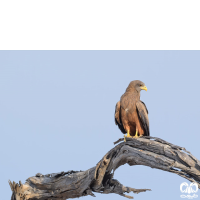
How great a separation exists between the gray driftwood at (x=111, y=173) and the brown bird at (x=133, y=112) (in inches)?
14.8

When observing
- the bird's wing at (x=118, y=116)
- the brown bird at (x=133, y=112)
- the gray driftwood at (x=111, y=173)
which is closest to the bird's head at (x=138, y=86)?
the brown bird at (x=133, y=112)

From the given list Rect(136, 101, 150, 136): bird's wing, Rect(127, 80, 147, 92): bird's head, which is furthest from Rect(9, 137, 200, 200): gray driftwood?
Rect(127, 80, 147, 92): bird's head

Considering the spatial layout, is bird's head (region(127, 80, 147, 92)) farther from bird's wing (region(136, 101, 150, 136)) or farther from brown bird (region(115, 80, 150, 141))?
bird's wing (region(136, 101, 150, 136))

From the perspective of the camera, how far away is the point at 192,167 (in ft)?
15.1

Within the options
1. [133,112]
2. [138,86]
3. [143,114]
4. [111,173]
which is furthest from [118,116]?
[111,173]

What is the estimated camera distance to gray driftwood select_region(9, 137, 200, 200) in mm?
4766

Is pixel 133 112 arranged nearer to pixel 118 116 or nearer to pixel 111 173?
pixel 118 116

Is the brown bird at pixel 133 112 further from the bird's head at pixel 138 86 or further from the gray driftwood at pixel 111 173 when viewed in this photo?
the gray driftwood at pixel 111 173

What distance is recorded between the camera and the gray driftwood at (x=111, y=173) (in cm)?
477

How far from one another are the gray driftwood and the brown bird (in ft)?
1.23

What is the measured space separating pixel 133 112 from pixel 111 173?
1.35 meters

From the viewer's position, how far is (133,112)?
5691 millimetres

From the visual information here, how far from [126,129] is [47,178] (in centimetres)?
209
